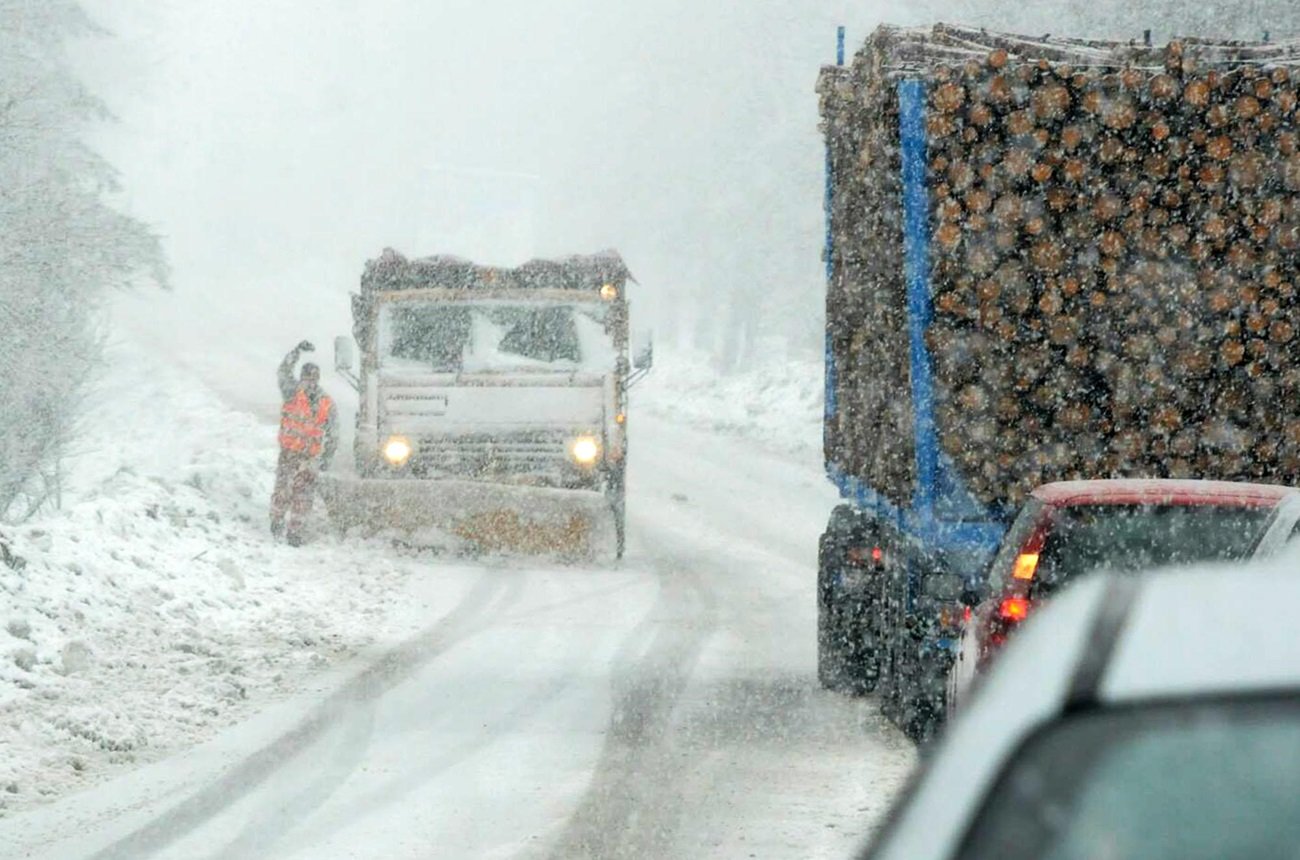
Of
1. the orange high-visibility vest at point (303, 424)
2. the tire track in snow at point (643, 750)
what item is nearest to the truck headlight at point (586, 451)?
the orange high-visibility vest at point (303, 424)

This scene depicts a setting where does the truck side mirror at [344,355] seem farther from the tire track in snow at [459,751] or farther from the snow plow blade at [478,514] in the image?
the tire track in snow at [459,751]

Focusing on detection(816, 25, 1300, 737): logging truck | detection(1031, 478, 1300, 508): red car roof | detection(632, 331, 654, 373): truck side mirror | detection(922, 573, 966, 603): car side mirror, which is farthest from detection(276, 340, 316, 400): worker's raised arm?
detection(1031, 478, 1300, 508): red car roof

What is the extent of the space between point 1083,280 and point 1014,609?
223cm

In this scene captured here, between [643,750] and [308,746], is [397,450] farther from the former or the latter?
[643,750]

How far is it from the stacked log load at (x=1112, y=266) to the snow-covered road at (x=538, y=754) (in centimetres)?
164

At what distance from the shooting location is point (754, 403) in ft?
119

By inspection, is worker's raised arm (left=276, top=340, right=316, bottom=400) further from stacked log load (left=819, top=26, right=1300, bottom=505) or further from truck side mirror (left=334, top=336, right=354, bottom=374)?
stacked log load (left=819, top=26, right=1300, bottom=505)

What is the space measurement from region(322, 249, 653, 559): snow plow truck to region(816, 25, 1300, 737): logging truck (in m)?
8.78

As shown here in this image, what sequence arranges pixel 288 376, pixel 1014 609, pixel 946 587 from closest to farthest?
pixel 1014 609 < pixel 946 587 < pixel 288 376

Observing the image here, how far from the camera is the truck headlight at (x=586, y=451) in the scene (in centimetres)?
1720

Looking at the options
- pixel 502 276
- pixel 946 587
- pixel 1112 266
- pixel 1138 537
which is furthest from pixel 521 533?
pixel 1138 537

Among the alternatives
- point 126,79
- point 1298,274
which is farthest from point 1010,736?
point 126,79

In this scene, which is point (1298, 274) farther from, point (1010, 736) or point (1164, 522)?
point (1010, 736)

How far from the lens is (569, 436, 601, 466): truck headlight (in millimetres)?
17203
